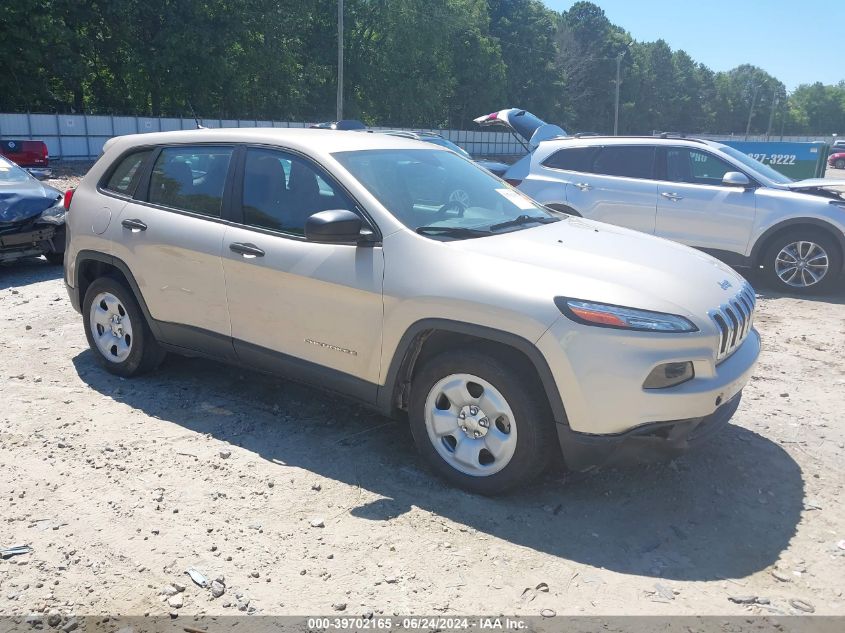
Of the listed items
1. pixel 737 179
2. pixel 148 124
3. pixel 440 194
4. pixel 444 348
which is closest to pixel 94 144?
pixel 148 124

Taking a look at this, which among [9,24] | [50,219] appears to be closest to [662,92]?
[9,24]

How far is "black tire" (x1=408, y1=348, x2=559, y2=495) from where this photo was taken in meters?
3.36

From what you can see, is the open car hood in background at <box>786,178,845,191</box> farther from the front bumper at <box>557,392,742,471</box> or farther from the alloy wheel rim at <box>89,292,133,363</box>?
the alloy wheel rim at <box>89,292,133,363</box>

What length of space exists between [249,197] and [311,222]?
0.88m

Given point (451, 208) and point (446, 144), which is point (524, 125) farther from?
point (451, 208)

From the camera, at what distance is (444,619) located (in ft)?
8.95

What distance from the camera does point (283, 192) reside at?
424cm

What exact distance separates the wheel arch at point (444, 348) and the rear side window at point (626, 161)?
6.21m

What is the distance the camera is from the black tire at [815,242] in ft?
26.7

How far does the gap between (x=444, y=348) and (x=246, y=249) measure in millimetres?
1366

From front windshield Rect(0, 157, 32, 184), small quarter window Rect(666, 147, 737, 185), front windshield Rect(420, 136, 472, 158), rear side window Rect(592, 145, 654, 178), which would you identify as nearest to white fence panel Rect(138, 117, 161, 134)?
front windshield Rect(0, 157, 32, 184)

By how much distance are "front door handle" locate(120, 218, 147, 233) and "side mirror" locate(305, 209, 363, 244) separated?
1641 mm

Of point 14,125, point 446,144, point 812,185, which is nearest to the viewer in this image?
point 812,185

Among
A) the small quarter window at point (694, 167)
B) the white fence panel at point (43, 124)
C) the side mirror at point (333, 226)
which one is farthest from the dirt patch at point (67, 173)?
the side mirror at point (333, 226)
